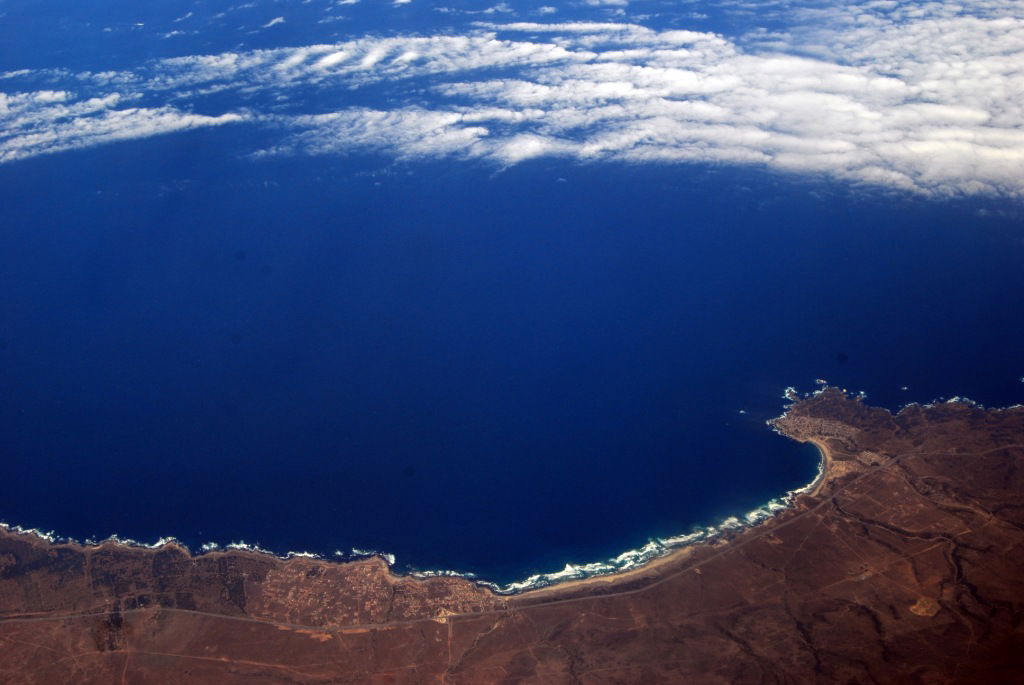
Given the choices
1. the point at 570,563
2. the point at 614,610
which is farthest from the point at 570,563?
the point at 614,610

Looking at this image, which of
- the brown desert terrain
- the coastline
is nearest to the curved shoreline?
the coastline

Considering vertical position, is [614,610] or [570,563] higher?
[570,563]

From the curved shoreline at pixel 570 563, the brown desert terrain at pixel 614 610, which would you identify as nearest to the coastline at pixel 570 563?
the curved shoreline at pixel 570 563

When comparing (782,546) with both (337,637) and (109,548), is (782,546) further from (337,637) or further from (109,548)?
(109,548)

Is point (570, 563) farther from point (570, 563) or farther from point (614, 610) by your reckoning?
point (614, 610)

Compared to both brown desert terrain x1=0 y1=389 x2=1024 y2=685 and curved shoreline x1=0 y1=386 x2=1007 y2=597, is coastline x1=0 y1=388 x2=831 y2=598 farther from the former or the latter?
brown desert terrain x1=0 y1=389 x2=1024 y2=685

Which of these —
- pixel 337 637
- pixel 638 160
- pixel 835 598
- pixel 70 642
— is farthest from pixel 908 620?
pixel 638 160
